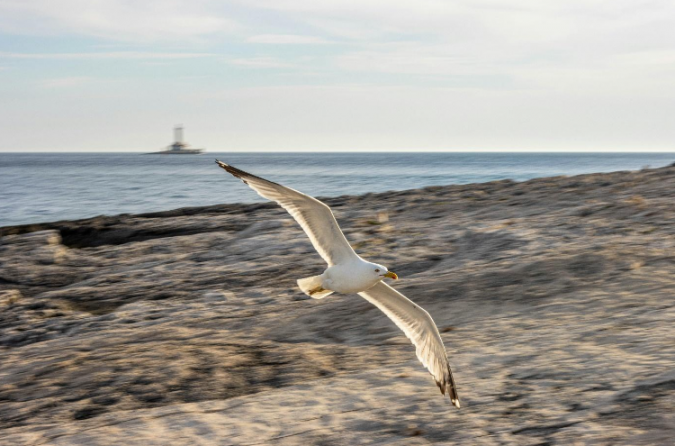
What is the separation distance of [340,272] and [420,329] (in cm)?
92

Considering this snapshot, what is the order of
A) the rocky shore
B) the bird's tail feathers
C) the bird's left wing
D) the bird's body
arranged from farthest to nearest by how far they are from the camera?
1. the bird's tail feathers
2. the bird's body
3. the bird's left wing
4. the rocky shore

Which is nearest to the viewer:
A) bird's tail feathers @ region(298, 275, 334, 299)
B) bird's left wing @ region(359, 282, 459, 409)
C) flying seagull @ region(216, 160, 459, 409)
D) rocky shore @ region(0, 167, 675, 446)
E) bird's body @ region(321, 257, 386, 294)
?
rocky shore @ region(0, 167, 675, 446)

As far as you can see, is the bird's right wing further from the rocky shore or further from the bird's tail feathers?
the rocky shore

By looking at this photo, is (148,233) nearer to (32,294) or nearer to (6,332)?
(32,294)

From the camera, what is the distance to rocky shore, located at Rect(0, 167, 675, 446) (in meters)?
5.50

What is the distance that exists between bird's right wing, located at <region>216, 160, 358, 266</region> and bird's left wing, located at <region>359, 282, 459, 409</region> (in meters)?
0.51

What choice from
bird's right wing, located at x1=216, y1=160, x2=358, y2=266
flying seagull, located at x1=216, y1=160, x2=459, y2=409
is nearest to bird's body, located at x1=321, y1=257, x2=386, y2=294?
flying seagull, located at x1=216, y1=160, x2=459, y2=409

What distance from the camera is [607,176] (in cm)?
1809

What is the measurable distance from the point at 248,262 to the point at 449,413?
682 cm

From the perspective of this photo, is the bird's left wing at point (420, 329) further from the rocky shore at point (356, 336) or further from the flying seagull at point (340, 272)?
the rocky shore at point (356, 336)

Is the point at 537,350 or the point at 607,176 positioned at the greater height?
the point at 607,176

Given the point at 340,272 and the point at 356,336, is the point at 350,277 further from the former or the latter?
the point at 356,336

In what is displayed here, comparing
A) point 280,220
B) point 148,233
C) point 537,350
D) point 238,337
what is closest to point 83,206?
point 148,233

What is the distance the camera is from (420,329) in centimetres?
696
